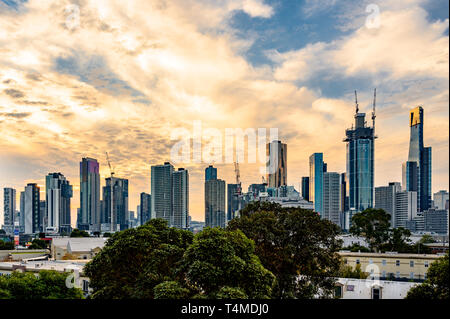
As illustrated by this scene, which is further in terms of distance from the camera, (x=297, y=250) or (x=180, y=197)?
(x=180, y=197)

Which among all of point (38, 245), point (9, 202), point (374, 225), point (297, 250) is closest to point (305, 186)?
point (374, 225)

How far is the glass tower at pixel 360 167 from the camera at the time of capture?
12.7 meters

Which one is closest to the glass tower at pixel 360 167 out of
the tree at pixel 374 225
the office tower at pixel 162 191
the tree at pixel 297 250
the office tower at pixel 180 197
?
the tree at pixel 374 225

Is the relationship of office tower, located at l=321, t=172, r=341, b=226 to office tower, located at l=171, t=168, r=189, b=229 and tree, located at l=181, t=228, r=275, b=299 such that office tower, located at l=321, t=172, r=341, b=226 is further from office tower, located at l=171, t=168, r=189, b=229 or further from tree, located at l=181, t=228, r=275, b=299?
tree, located at l=181, t=228, r=275, b=299

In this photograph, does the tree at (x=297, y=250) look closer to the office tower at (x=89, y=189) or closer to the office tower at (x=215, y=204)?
the office tower at (x=89, y=189)

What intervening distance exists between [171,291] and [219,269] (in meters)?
0.90

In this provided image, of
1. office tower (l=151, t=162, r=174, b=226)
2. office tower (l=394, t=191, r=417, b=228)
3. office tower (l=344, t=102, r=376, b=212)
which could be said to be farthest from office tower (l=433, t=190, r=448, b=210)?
office tower (l=394, t=191, r=417, b=228)

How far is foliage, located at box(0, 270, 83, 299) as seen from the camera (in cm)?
948

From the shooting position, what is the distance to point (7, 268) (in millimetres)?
15656

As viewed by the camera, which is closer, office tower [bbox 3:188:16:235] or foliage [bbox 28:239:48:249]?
office tower [bbox 3:188:16:235]

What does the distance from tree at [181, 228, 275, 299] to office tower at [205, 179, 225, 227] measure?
9.93m

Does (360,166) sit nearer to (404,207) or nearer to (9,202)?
(9,202)

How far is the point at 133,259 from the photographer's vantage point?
314 inches
